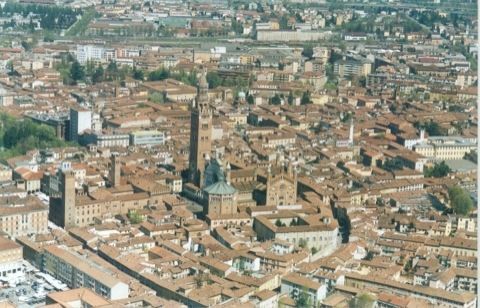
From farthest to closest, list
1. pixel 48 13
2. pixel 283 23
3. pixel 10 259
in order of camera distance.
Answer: pixel 283 23, pixel 48 13, pixel 10 259

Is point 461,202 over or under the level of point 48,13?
under

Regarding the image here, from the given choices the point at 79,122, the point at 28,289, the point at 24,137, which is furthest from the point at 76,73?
the point at 28,289

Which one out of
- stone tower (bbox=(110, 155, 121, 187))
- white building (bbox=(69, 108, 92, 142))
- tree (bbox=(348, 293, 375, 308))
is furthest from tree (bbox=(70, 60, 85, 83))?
tree (bbox=(348, 293, 375, 308))

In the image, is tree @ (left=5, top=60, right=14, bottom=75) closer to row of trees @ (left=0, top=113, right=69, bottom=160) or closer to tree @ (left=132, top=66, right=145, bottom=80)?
tree @ (left=132, top=66, right=145, bottom=80)

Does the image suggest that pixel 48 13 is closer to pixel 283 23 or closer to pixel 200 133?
pixel 283 23

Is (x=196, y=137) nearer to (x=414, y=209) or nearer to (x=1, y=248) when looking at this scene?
(x=414, y=209)

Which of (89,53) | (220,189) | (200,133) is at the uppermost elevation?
(200,133)

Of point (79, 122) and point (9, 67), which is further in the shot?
point (9, 67)
